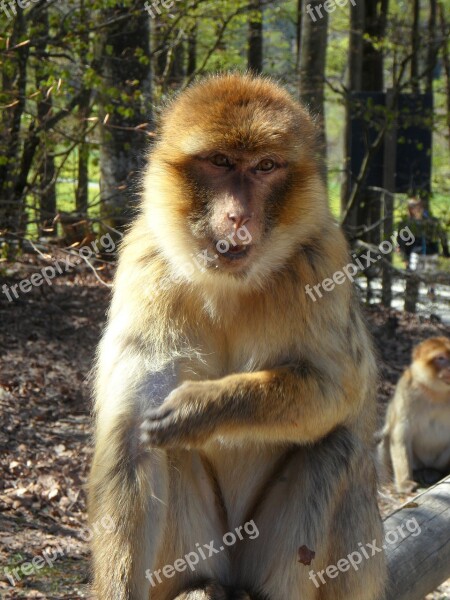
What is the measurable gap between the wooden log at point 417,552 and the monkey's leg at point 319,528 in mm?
497

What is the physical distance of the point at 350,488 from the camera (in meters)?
3.37

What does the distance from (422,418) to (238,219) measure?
5.92 metres

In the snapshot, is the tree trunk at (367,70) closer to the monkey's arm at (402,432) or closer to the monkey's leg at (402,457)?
the monkey's arm at (402,432)

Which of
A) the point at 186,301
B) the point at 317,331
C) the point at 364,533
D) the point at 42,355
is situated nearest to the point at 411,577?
the point at 364,533

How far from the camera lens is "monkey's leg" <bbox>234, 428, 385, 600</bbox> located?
328 centimetres

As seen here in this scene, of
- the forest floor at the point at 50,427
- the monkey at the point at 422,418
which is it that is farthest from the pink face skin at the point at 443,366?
the forest floor at the point at 50,427

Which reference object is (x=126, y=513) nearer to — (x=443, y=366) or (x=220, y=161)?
(x=220, y=161)

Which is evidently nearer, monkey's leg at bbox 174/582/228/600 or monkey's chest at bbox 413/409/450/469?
monkey's leg at bbox 174/582/228/600

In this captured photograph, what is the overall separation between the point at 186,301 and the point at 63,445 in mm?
2998

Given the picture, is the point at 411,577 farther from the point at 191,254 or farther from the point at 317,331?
the point at 191,254

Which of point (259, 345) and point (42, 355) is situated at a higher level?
point (259, 345)

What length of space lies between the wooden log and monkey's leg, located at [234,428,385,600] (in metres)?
0.50

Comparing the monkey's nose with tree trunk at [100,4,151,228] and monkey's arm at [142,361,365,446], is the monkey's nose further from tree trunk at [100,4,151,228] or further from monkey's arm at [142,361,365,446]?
tree trunk at [100,4,151,228]

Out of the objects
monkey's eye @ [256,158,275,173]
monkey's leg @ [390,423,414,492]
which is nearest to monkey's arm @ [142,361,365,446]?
monkey's eye @ [256,158,275,173]
